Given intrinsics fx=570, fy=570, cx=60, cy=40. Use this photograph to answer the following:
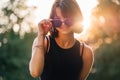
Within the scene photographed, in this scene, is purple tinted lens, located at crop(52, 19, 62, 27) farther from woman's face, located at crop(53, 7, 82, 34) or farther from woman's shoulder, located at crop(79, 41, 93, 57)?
woman's shoulder, located at crop(79, 41, 93, 57)

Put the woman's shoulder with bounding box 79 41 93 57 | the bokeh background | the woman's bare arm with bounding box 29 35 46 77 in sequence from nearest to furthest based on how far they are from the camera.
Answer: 1. the woman's bare arm with bounding box 29 35 46 77
2. the woman's shoulder with bounding box 79 41 93 57
3. the bokeh background

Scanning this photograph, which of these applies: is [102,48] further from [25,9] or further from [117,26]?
[25,9]

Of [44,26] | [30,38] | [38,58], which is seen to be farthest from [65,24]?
[30,38]

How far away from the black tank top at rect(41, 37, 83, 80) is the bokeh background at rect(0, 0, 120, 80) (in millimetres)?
3964

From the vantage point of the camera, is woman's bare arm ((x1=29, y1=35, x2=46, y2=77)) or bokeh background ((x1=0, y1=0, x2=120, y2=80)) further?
bokeh background ((x1=0, y1=0, x2=120, y2=80))

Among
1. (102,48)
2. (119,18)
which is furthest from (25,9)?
(102,48)

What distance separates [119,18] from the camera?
7816mm

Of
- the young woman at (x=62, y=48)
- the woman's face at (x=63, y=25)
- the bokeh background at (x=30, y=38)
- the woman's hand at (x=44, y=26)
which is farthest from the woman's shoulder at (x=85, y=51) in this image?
the bokeh background at (x=30, y=38)

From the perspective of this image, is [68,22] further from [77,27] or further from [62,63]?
[62,63]

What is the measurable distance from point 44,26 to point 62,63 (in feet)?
0.69

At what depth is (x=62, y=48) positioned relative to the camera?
2.86 metres

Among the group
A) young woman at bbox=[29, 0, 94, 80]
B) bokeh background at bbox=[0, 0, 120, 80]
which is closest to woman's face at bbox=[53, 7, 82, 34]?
young woman at bbox=[29, 0, 94, 80]

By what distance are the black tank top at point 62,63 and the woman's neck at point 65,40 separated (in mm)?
18

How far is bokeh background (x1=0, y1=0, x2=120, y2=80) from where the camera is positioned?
770 centimetres
